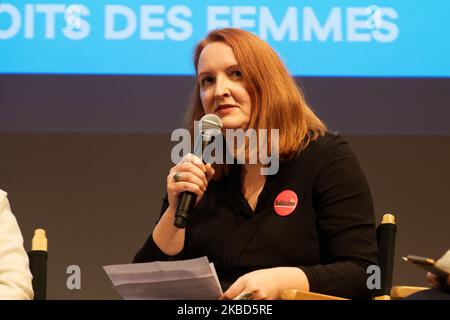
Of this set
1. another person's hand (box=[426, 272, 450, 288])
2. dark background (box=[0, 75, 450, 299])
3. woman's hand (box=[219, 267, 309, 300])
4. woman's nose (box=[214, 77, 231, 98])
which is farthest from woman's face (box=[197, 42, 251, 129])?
dark background (box=[0, 75, 450, 299])

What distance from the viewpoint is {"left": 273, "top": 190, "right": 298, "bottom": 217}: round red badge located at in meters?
2.25

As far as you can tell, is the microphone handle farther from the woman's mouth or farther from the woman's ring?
the woman's mouth

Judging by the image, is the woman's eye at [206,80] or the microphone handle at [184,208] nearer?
the microphone handle at [184,208]

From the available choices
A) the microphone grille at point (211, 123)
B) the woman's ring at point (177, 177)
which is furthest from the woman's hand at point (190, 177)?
the microphone grille at point (211, 123)

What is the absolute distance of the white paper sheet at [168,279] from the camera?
5.67 ft

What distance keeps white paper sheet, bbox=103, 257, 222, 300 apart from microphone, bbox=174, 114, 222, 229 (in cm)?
19

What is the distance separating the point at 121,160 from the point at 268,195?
153cm

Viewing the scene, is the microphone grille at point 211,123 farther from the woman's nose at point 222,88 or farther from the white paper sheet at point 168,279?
the white paper sheet at point 168,279

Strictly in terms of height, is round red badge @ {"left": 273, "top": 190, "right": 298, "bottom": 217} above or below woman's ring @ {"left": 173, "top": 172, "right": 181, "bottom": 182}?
below
